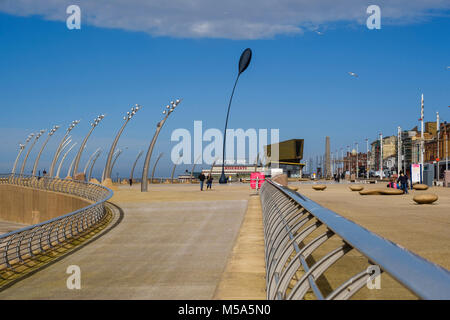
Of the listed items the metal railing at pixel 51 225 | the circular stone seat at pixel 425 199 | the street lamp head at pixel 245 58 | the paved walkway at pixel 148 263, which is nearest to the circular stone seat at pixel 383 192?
the circular stone seat at pixel 425 199

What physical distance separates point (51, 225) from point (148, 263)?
3295mm

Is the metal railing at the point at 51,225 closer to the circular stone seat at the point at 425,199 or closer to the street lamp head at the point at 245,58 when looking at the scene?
the circular stone seat at the point at 425,199

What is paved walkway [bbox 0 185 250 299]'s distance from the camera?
765 centimetres

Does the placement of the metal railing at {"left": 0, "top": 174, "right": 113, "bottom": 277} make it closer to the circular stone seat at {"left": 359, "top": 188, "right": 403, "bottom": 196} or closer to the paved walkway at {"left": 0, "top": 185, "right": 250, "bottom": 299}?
the paved walkway at {"left": 0, "top": 185, "right": 250, "bottom": 299}

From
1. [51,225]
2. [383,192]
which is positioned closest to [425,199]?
[383,192]

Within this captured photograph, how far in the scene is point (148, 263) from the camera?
10156 millimetres

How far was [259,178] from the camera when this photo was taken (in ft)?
106

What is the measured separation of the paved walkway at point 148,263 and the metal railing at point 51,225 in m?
0.85

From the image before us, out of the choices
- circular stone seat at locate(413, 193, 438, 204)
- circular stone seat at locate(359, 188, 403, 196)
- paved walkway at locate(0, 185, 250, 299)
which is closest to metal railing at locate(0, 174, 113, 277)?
paved walkway at locate(0, 185, 250, 299)

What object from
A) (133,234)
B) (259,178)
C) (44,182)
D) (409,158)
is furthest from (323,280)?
(409,158)

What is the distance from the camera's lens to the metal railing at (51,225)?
10547 mm
